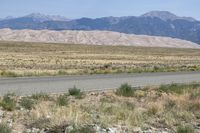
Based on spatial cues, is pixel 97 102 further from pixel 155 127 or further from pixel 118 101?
pixel 155 127

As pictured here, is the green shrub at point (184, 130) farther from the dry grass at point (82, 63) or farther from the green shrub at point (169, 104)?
the dry grass at point (82, 63)

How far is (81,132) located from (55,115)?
76.8 inches

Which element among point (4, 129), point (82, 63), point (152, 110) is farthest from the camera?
point (82, 63)

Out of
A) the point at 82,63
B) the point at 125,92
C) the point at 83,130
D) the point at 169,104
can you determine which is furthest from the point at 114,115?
the point at 82,63

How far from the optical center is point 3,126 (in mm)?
9914

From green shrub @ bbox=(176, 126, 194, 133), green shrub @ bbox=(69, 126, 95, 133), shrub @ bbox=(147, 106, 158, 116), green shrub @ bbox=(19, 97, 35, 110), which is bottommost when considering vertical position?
shrub @ bbox=(147, 106, 158, 116)

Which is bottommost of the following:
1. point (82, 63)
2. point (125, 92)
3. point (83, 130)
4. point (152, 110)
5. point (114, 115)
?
point (82, 63)

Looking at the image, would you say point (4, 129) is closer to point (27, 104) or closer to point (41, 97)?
point (27, 104)

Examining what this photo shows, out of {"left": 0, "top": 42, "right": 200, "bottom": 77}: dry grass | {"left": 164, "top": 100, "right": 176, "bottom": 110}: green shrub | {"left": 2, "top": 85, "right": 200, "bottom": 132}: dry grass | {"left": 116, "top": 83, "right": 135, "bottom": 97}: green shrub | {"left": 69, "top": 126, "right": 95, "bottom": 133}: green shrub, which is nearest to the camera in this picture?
{"left": 69, "top": 126, "right": 95, "bottom": 133}: green shrub

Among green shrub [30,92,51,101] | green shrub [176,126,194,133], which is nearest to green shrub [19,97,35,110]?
green shrub [30,92,51,101]

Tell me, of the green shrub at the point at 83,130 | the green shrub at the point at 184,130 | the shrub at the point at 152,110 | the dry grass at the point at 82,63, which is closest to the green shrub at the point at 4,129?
the green shrub at the point at 83,130

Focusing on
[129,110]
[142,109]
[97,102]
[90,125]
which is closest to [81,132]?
[90,125]

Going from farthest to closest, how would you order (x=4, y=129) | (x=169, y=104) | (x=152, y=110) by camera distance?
1. (x=169, y=104)
2. (x=152, y=110)
3. (x=4, y=129)

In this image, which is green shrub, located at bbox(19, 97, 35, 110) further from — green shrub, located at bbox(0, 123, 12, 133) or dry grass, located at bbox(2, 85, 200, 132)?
green shrub, located at bbox(0, 123, 12, 133)
